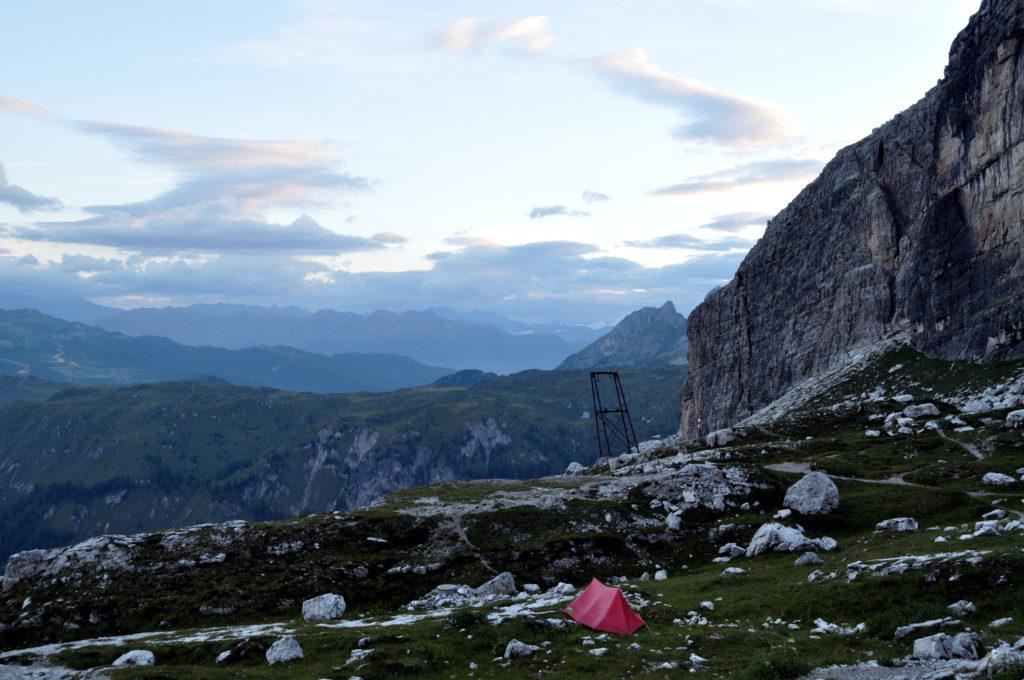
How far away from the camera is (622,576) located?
2164 inches

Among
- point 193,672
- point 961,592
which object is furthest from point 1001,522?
point 193,672

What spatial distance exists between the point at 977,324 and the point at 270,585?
324ft

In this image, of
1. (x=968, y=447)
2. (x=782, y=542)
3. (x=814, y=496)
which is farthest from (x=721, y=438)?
(x=782, y=542)

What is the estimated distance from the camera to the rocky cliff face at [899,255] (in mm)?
97688

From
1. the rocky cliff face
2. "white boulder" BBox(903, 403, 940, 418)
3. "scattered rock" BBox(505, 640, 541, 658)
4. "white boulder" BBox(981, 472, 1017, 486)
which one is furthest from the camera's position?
the rocky cliff face

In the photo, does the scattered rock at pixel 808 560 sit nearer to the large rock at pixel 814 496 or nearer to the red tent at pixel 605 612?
the red tent at pixel 605 612

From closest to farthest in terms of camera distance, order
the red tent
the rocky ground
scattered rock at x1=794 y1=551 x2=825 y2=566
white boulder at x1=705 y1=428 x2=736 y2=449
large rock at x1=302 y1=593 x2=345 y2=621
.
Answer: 1. the rocky ground
2. the red tent
3. scattered rock at x1=794 y1=551 x2=825 y2=566
4. large rock at x1=302 y1=593 x2=345 y2=621
5. white boulder at x1=705 y1=428 x2=736 y2=449

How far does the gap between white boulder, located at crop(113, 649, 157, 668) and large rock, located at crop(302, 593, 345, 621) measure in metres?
10.9

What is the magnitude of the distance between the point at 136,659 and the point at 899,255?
135535mm

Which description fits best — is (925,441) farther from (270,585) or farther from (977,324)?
(270,585)

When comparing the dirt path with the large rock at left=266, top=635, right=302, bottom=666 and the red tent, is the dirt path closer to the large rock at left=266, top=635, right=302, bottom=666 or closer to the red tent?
the red tent

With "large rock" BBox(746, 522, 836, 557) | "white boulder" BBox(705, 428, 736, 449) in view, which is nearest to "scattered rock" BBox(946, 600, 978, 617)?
"large rock" BBox(746, 522, 836, 557)

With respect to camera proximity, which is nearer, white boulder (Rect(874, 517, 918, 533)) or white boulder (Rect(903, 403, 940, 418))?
white boulder (Rect(874, 517, 918, 533))

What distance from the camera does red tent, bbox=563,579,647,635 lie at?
115 ft
